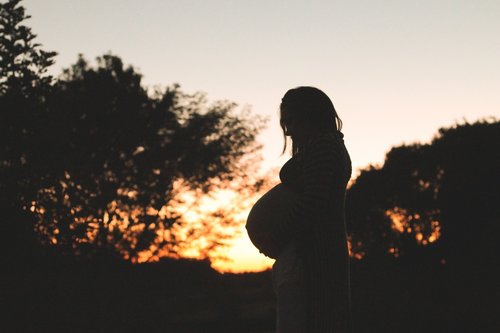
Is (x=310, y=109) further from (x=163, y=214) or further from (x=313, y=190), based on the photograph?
(x=163, y=214)

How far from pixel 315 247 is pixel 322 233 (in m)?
0.08

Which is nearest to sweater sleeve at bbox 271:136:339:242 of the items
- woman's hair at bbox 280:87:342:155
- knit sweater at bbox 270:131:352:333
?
knit sweater at bbox 270:131:352:333

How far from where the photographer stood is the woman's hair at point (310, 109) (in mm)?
2861

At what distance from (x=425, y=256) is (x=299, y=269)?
28745mm

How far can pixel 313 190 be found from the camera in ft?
8.28

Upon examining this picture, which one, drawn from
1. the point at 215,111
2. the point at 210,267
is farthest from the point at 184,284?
the point at 215,111

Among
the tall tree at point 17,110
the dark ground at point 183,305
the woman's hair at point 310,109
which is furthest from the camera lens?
the dark ground at point 183,305

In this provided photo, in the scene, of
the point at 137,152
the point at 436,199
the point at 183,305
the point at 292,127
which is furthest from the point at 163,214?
the point at 292,127

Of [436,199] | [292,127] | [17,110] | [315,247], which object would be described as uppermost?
[436,199]

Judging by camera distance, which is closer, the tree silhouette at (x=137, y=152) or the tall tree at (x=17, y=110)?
the tall tree at (x=17, y=110)

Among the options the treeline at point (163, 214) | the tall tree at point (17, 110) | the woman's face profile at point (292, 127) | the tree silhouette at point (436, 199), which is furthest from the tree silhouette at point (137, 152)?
the woman's face profile at point (292, 127)

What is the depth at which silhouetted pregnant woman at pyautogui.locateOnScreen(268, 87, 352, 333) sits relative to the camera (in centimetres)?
250

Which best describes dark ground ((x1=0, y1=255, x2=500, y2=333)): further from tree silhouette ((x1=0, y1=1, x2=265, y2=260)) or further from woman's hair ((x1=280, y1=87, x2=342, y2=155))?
woman's hair ((x1=280, y1=87, x2=342, y2=155))

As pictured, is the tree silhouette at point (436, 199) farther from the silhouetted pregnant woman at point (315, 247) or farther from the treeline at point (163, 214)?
the silhouetted pregnant woman at point (315, 247)
